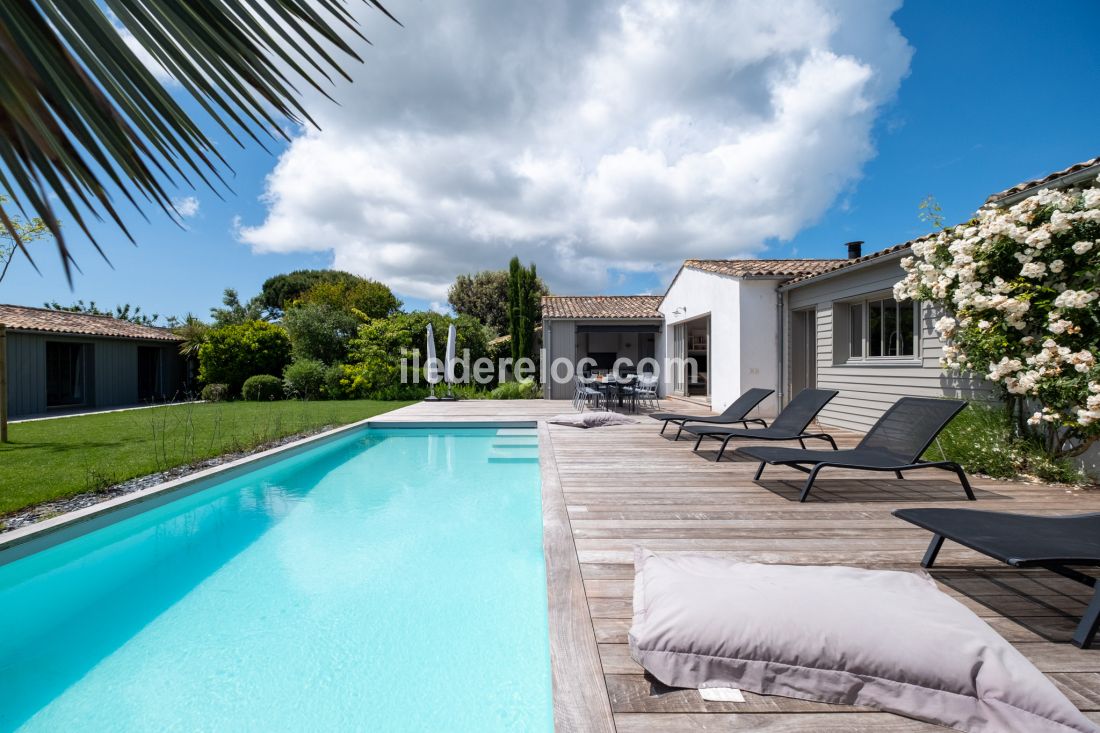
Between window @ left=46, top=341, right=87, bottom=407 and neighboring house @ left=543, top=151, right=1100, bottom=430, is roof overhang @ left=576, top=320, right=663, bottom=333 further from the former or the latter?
window @ left=46, top=341, right=87, bottom=407

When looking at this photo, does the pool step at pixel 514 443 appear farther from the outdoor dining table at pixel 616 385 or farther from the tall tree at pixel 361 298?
the tall tree at pixel 361 298

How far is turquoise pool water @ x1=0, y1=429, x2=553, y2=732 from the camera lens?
9.04 ft

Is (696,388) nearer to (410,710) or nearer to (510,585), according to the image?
(510,585)

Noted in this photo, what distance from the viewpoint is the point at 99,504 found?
4.68 metres

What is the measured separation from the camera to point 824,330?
29.2ft

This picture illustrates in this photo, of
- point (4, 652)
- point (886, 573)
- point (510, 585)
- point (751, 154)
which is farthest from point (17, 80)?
point (751, 154)

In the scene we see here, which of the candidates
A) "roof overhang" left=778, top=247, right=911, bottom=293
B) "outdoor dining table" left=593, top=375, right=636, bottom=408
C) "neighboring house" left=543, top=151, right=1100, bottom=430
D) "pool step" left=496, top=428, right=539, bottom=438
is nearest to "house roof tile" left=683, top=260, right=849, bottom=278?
"neighboring house" left=543, top=151, right=1100, bottom=430

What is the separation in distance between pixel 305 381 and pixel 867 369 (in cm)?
1617

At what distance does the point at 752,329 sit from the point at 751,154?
435 centimetres

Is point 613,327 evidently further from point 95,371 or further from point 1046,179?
point 95,371

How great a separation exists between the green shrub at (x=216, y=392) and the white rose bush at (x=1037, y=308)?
19288 millimetres

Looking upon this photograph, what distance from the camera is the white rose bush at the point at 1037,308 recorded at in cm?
448

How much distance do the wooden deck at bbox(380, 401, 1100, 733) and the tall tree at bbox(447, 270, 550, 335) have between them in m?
25.5

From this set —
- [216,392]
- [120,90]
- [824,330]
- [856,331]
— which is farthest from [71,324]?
[856,331]
